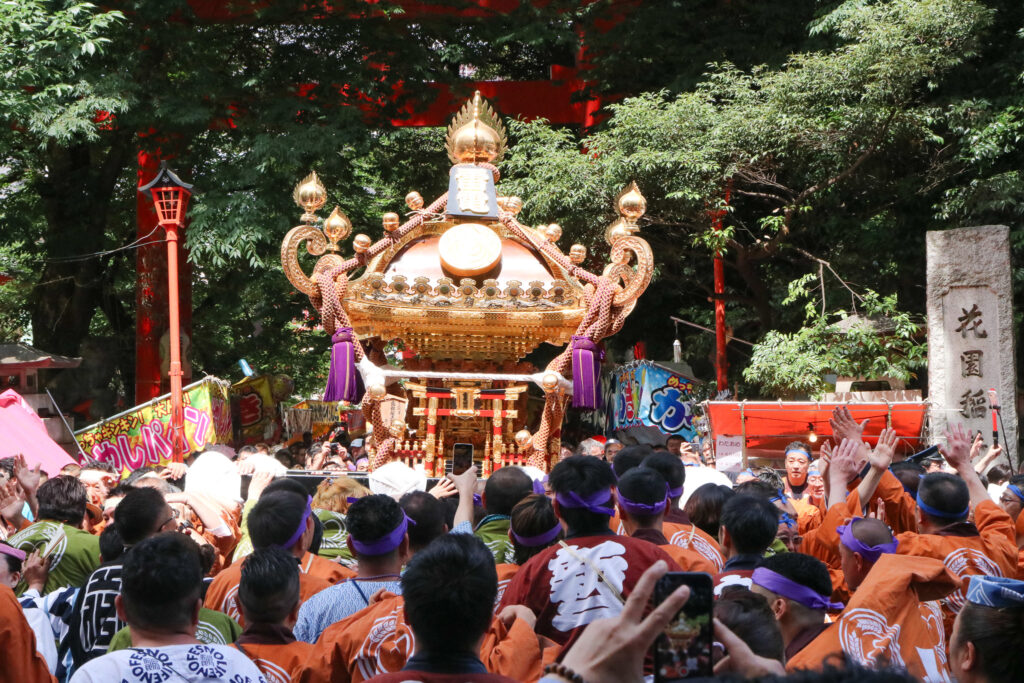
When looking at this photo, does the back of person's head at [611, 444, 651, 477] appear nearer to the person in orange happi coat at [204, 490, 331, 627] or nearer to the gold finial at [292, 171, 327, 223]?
the person in orange happi coat at [204, 490, 331, 627]

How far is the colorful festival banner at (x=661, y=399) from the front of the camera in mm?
14039

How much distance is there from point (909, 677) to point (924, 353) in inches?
491

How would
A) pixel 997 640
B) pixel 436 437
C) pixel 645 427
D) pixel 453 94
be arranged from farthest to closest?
pixel 453 94, pixel 645 427, pixel 436 437, pixel 997 640

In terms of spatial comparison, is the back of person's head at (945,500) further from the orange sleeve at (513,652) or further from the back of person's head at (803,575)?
the orange sleeve at (513,652)

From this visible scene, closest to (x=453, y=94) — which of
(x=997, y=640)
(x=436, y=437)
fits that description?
(x=436, y=437)

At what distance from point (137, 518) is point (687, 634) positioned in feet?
8.38

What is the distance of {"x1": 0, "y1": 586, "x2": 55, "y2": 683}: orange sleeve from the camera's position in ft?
10.2

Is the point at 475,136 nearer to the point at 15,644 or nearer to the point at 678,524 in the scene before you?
the point at 678,524

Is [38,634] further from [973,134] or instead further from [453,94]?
[453,94]

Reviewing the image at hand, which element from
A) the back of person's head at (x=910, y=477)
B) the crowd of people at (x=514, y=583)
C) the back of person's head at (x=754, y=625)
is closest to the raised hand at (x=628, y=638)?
the crowd of people at (x=514, y=583)

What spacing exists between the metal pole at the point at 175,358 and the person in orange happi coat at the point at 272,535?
24.1 ft

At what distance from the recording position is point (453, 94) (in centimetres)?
1814

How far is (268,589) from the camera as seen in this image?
310 cm

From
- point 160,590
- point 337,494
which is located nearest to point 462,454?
point 337,494
